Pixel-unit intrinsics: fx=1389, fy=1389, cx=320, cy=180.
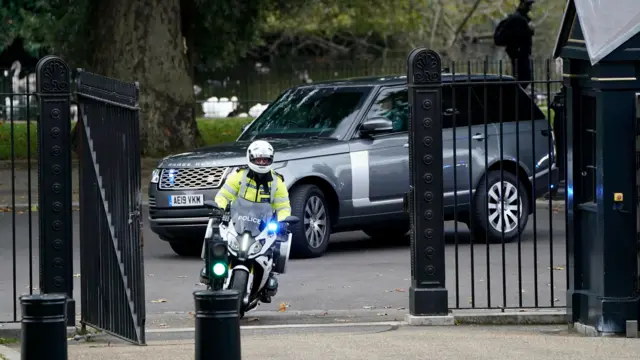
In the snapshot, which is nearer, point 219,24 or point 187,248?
point 187,248

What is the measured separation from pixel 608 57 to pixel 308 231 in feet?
16.9

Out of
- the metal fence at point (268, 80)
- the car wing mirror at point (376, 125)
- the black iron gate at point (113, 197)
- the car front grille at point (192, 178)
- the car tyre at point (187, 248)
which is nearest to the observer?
the black iron gate at point (113, 197)

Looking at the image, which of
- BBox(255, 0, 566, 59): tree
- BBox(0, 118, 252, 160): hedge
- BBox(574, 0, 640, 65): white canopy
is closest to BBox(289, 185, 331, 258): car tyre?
BBox(574, 0, 640, 65): white canopy

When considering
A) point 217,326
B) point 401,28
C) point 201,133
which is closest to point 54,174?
point 217,326

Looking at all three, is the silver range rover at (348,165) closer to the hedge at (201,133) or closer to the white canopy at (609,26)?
the white canopy at (609,26)

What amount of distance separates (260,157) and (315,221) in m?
3.21

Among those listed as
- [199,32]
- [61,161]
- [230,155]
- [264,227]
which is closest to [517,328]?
[264,227]

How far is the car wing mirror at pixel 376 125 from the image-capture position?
1438 centimetres

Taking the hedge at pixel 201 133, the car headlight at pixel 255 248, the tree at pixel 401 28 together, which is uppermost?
the tree at pixel 401 28

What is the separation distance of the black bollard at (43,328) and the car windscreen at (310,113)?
7984 mm

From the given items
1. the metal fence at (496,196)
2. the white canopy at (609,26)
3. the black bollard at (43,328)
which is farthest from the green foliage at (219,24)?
the black bollard at (43,328)

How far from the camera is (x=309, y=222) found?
1388 centimetres

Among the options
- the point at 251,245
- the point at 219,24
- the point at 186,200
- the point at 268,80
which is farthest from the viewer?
the point at 268,80

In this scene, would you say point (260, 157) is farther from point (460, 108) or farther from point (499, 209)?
point (460, 108)
